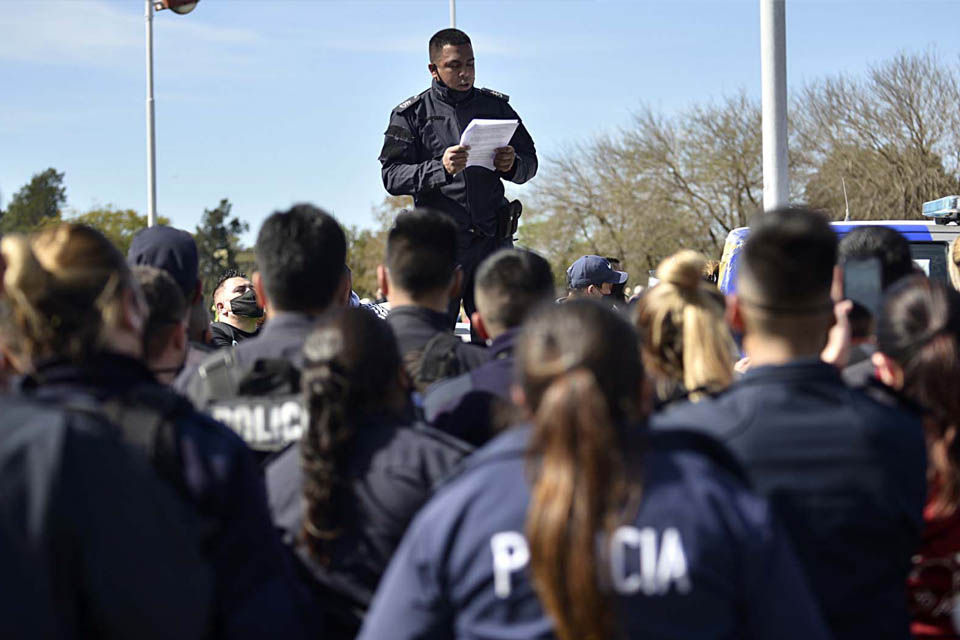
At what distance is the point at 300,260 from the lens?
11.8 ft

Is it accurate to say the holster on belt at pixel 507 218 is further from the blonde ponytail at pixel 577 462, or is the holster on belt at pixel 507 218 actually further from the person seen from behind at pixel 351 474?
the blonde ponytail at pixel 577 462

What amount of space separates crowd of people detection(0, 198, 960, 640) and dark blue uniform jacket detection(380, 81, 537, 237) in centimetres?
260

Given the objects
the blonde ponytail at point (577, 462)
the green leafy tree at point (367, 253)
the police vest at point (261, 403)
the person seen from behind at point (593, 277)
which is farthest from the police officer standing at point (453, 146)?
the green leafy tree at point (367, 253)

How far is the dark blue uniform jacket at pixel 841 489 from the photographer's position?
237 cm

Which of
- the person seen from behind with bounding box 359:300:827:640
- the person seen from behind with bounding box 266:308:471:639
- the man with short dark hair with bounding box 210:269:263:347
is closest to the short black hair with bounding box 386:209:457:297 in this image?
the person seen from behind with bounding box 266:308:471:639

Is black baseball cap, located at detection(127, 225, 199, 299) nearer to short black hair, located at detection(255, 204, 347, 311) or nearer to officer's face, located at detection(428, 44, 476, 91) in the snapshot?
short black hair, located at detection(255, 204, 347, 311)

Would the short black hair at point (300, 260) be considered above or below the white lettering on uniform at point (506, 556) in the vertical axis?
above

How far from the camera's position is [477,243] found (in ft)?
19.8

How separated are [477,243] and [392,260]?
2.01 metres

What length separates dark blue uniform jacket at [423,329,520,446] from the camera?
3.22 meters

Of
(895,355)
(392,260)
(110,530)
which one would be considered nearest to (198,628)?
(110,530)

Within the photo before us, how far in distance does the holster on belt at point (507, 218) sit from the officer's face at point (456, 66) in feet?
2.20

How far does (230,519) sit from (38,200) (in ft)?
278

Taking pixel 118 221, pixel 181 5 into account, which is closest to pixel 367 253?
pixel 118 221
